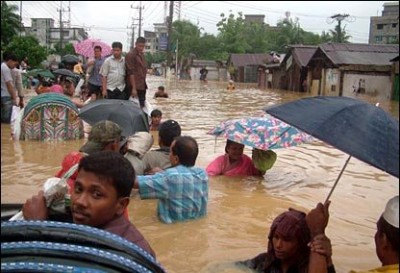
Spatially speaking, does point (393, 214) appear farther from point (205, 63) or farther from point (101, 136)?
point (205, 63)

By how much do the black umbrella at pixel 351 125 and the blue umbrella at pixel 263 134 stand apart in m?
2.25

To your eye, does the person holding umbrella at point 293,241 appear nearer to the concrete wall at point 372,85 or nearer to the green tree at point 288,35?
the concrete wall at point 372,85

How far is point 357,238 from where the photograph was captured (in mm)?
4480

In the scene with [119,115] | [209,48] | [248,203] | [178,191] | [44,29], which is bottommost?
[248,203]

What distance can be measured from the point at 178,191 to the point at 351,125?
174 cm

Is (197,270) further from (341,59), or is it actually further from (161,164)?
(341,59)

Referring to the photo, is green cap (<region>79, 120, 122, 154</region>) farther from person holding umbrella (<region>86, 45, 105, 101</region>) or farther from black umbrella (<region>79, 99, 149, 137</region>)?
person holding umbrella (<region>86, 45, 105, 101</region>)

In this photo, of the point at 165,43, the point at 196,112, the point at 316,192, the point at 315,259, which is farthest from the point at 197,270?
the point at 165,43

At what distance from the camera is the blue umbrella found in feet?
18.0

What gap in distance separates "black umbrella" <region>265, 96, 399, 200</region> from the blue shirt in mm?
1178

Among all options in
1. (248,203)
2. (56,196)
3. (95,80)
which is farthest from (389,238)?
(95,80)

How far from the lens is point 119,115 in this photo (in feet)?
19.0

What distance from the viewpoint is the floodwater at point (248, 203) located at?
13.0ft

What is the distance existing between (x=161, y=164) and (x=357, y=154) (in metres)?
2.56
